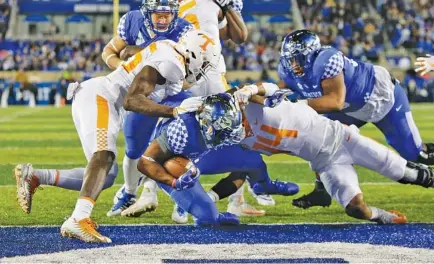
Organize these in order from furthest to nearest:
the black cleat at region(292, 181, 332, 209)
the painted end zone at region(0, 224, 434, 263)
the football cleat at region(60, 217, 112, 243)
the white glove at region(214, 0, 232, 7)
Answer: the white glove at region(214, 0, 232, 7)
the black cleat at region(292, 181, 332, 209)
the football cleat at region(60, 217, 112, 243)
the painted end zone at region(0, 224, 434, 263)

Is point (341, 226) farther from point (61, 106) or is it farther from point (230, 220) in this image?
point (61, 106)

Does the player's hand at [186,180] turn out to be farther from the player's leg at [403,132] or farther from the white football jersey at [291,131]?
the player's leg at [403,132]

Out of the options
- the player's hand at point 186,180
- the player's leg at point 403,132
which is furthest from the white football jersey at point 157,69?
the player's leg at point 403,132

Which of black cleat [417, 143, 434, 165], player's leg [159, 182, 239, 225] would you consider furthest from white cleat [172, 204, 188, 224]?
black cleat [417, 143, 434, 165]

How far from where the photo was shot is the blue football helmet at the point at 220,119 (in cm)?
470

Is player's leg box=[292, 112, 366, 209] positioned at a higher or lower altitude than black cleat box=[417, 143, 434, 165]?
lower

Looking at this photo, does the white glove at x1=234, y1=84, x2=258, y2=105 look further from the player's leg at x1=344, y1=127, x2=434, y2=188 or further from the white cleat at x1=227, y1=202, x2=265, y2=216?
the white cleat at x1=227, y1=202, x2=265, y2=216

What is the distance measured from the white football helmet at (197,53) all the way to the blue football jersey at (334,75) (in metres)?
0.79

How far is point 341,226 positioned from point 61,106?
18.6m

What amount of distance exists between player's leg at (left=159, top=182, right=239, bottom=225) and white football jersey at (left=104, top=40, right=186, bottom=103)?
0.57 m

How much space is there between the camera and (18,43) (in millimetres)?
27031

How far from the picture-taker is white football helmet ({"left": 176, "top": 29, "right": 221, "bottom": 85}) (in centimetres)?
516

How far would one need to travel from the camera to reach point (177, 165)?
193 inches

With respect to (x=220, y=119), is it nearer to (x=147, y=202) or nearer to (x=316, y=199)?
(x=147, y=202)
